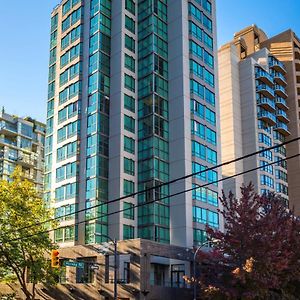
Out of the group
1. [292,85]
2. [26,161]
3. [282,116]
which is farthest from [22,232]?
[26,161]

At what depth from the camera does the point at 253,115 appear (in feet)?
280

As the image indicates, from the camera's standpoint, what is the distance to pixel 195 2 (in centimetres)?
6650

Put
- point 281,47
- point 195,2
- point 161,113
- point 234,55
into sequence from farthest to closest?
1. point 281,47
2. point 234,55
3. point 195,2
4. point 161,113

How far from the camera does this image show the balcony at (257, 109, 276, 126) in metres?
86.6

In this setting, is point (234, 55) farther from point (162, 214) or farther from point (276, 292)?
point (276, 292)

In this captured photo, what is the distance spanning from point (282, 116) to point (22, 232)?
6037cm

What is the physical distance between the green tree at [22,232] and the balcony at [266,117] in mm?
49412

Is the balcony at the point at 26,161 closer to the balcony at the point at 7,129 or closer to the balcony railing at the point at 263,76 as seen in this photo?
the balcony at the point at 7,129

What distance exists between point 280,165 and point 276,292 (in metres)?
48.0

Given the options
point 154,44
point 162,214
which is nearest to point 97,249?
point 162,214

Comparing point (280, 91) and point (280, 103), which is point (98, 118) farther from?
point (280, 91)

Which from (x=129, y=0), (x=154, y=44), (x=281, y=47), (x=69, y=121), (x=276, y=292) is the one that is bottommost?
(x=276, y=292)

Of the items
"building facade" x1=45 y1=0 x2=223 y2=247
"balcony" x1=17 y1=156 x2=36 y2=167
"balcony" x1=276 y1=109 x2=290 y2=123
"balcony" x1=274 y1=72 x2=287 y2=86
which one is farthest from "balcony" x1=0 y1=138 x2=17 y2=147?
"balcony" x1=274 y1=72 x2=287 y2=86

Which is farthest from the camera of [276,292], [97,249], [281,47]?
[281,47]
